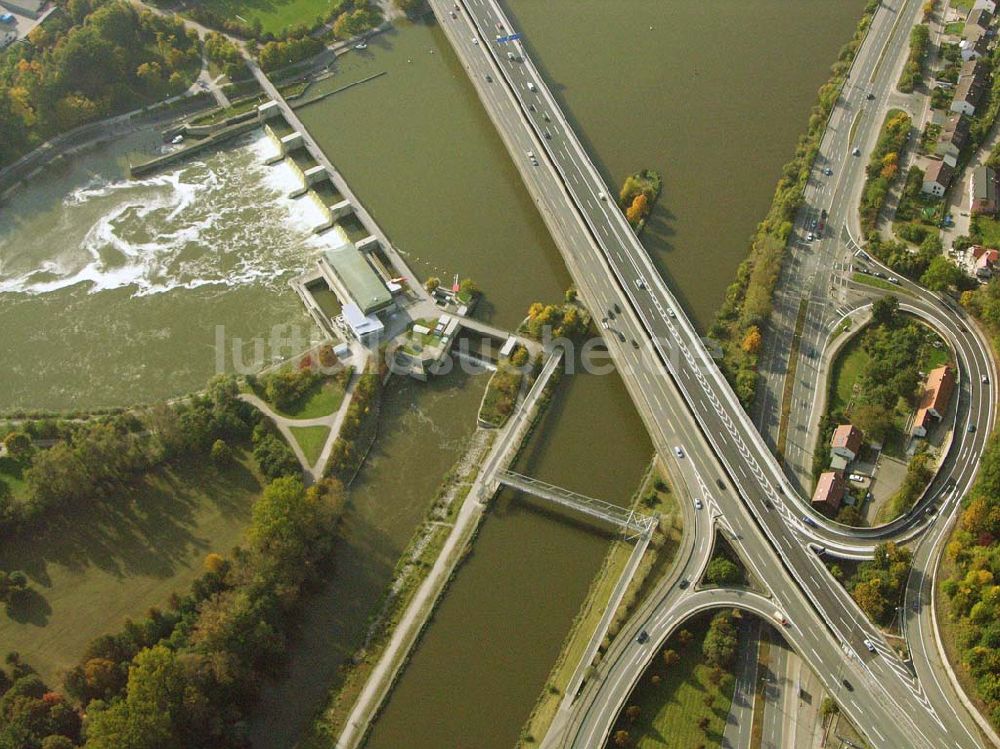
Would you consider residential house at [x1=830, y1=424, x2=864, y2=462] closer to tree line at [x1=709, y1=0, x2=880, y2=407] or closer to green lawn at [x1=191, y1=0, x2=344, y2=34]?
tree line at [x1=709, y1=0, x2=880, y2=407]

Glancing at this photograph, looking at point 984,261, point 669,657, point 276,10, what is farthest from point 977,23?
point 669,657

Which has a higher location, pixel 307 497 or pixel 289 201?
pixel 289 201

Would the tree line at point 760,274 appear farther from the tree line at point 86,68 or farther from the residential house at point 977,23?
the tree line at point 86,68

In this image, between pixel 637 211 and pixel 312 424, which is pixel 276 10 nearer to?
pixel 637 211

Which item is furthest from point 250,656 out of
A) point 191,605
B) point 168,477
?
point 168,477

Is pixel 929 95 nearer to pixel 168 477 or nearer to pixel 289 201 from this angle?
pixel 289 201

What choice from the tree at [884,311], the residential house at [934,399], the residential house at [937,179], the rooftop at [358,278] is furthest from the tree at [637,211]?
the residential house at [934,399]

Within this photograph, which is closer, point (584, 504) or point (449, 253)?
point (584, 504)
